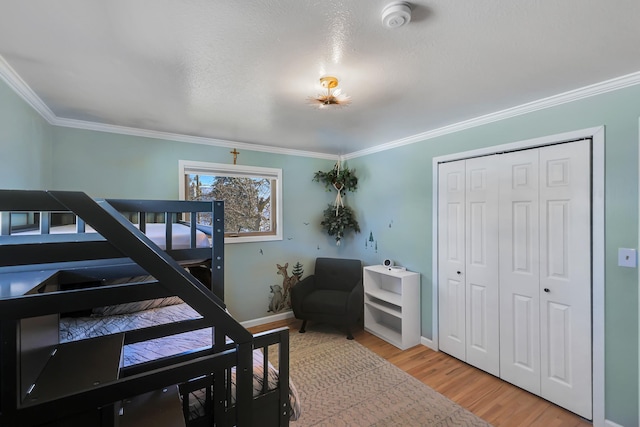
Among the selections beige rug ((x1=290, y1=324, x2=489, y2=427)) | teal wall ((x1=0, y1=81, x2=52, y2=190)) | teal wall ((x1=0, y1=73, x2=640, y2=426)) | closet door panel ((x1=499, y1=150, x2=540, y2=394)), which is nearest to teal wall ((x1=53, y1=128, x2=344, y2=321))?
teal wall ((x1=0, y1=73, x2=640, y2=426))

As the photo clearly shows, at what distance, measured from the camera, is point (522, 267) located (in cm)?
230

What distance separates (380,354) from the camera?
289 cm

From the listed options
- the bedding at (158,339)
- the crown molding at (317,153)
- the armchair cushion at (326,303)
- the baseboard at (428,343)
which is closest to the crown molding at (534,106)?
the crown molding at (317,153)

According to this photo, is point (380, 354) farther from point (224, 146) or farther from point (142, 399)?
point (224, 146)

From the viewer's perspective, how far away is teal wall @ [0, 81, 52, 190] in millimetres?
1723

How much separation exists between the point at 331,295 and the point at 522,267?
6.57 ft

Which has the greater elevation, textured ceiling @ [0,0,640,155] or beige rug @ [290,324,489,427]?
textured ceiling @ [0,0,640,155]

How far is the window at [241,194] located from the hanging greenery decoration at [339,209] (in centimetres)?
68

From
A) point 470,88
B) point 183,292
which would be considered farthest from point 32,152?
point 470,88

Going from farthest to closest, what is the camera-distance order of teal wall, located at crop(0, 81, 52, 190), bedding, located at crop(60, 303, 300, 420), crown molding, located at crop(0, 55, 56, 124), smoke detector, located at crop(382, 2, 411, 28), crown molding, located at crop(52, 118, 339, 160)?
crown molding, located at crop(52, 118, 339, 160) < teal wall, located at crop(0, 81, 52, 190) < crown molding, located at crop(0, 55, 56, 124) < bedding, located at crop(60, 303, 300, 420) < smoke detector, located at crop(382, 2, 411, 28)

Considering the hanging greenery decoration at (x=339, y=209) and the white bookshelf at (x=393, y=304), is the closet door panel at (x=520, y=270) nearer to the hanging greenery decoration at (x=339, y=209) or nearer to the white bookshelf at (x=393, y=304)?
the white bookshelf at (x=393, y=304)

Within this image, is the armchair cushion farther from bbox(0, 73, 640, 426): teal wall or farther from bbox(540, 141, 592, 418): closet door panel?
bbox(540, 141, 592, 418): closet door panel

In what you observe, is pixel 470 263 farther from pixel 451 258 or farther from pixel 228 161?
pixel 228 161

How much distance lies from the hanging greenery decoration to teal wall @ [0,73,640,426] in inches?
5.0
